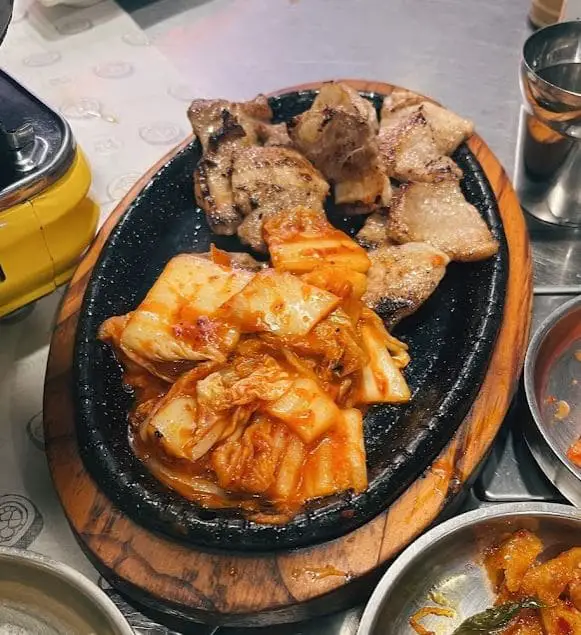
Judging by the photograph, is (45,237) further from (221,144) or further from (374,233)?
(374,233)

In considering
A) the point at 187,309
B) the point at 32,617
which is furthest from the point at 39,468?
the point at 187,309

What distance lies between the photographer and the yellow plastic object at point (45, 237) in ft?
7.34

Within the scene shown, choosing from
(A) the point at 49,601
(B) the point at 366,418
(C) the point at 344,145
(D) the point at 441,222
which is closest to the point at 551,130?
(D) the point at 441,222

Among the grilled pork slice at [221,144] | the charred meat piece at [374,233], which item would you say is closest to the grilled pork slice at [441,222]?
the charred meat piece at [374,233]

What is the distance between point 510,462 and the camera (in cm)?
225

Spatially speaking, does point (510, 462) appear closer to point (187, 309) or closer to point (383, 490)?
point (383, 490)

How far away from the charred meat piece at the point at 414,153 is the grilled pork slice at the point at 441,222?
0.18ft

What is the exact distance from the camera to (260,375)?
1895 millimetres

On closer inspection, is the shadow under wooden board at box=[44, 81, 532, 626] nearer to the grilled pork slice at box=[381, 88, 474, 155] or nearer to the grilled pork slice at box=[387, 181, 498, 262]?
the grilled pork slice at box=[387, 181, 498, 262]

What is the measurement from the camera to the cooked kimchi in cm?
184

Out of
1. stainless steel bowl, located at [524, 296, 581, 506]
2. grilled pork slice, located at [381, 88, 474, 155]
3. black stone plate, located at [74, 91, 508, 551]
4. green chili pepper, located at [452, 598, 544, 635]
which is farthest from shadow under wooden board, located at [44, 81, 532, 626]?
grilled pork slice, located at [381, 88, 474, 155]

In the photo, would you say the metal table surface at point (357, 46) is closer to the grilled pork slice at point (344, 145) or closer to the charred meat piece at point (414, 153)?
the charred meat piece at point (414, 153)

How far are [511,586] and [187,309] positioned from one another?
44.8 inches

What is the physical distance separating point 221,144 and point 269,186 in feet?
0.97
